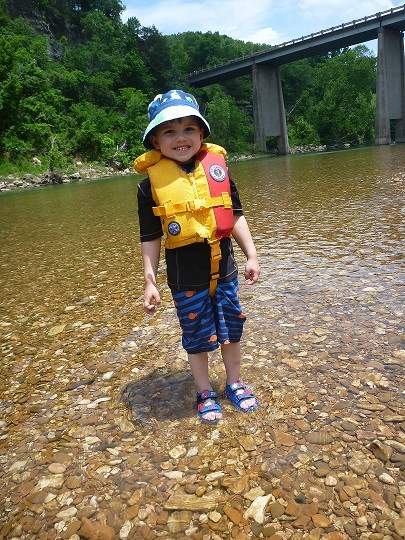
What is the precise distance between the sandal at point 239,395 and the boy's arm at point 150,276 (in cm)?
74

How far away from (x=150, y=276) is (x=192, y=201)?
0.51 metres

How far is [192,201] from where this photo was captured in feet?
7.91

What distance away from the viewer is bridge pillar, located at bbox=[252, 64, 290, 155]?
212 ft

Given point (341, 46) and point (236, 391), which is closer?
point (236, 391)

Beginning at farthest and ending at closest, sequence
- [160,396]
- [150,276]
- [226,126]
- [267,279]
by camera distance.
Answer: [226,126], [267,279], [160,396], [150,276]

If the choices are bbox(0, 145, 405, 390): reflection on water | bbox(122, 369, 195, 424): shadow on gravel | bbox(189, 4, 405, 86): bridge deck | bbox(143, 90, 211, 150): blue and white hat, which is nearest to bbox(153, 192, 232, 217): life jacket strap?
bbox(143, 90, 211, 150): blue and white hat

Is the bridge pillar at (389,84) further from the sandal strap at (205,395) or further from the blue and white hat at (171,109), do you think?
the sandal strap at (205,395)

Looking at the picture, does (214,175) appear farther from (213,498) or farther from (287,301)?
(287,301)

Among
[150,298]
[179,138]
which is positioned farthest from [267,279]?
[179,138]

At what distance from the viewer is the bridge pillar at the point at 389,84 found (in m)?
50.9

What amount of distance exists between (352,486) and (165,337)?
2.13m

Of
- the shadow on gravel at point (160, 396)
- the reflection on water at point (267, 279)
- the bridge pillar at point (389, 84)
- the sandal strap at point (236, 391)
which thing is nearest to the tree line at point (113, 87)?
the bridge pillar at point (389, 84)

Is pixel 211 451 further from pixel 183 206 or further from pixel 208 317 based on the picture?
pixel 183 206

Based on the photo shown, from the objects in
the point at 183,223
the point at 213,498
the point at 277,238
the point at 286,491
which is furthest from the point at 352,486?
the point at 277,238
